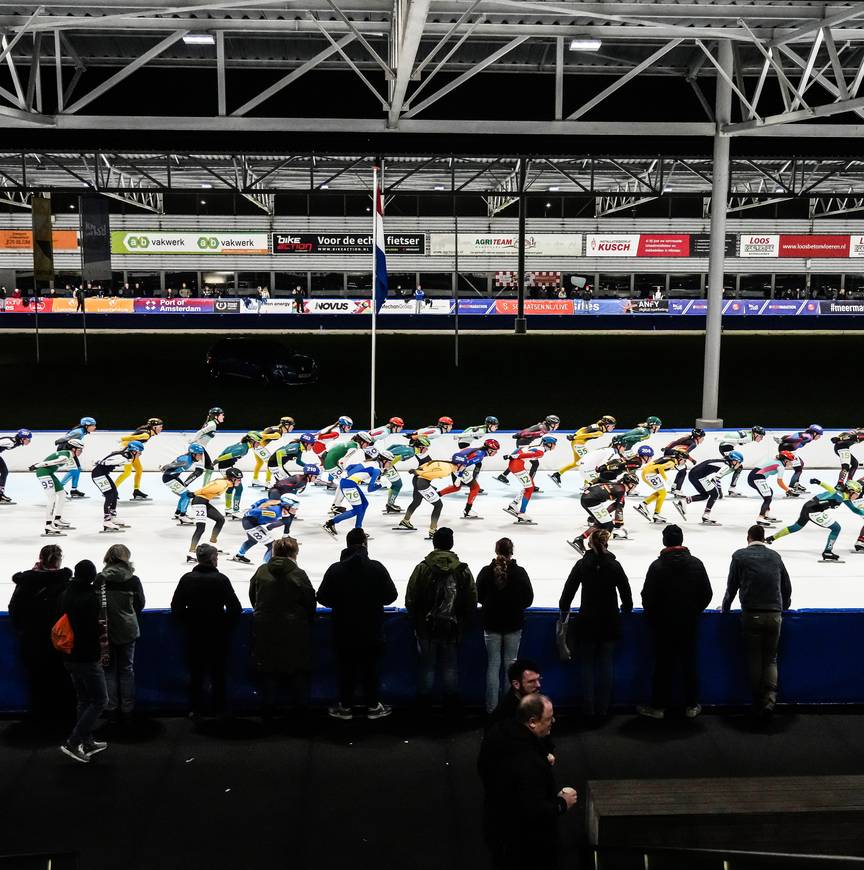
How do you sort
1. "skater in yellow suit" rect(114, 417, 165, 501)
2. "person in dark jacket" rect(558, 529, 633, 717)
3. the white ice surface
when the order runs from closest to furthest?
1. "person in dark jacket" rect(558, 529, 633, 717)
2. the white ice surface
3. "skater in yellow suit" rect(114, 417, 165, 501)

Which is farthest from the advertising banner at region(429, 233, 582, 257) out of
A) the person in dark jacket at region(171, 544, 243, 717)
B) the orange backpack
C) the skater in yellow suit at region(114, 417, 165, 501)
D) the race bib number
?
the orange backpack

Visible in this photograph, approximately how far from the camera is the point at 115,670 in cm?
755

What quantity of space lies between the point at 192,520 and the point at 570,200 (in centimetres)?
3902

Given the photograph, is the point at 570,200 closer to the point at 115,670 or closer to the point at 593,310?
the point at 593,310

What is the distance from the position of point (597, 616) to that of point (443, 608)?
117 centimetres

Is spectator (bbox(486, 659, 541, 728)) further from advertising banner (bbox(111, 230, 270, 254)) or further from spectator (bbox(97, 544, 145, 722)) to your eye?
advertising banner (bbox(111, 230, 270, 254))

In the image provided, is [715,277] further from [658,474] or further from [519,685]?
[519,685]

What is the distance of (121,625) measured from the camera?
24.3 feet

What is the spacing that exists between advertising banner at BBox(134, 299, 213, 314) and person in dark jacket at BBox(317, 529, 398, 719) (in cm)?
4266

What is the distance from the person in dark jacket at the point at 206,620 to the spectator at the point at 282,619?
23 cm

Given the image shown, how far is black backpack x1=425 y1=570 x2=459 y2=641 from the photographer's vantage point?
7.55 m

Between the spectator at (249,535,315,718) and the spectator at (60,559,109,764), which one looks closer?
the spectator at (60,559,109,764)

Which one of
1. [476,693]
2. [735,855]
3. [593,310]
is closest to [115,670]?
[476,693]

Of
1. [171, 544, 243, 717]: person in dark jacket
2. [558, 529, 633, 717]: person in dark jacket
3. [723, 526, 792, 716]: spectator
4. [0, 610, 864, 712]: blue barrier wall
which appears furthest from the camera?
[0, 610, 864, 712]: blue barrier wall
